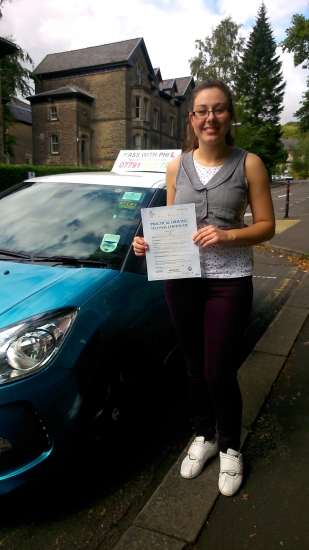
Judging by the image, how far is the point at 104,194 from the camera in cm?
319

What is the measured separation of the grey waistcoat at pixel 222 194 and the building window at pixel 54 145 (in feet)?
137

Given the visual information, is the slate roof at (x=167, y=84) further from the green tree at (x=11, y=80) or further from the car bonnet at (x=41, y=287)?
the car bonnet at (x=41, y=287)

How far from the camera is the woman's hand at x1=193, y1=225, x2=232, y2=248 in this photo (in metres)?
1.90

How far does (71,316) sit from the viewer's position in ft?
6.91

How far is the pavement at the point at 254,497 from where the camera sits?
1.91 metres

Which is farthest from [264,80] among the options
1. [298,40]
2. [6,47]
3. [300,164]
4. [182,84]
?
[298,40]

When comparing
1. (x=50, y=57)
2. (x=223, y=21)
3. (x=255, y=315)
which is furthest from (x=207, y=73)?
(x=255, y=315)

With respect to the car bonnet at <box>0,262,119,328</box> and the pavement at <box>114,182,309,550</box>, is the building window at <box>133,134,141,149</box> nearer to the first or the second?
the pavement at <box>114,182,309,550</box>

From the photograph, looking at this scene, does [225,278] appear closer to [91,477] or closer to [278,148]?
[91,477]

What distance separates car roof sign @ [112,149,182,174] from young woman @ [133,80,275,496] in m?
1.77

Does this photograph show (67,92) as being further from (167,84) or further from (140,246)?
(140,246)

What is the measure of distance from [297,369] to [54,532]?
2.27 metres

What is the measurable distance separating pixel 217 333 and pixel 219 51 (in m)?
45.8

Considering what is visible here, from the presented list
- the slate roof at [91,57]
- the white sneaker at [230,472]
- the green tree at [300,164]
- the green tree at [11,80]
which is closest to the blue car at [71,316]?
the white sneaker at [230,472]
